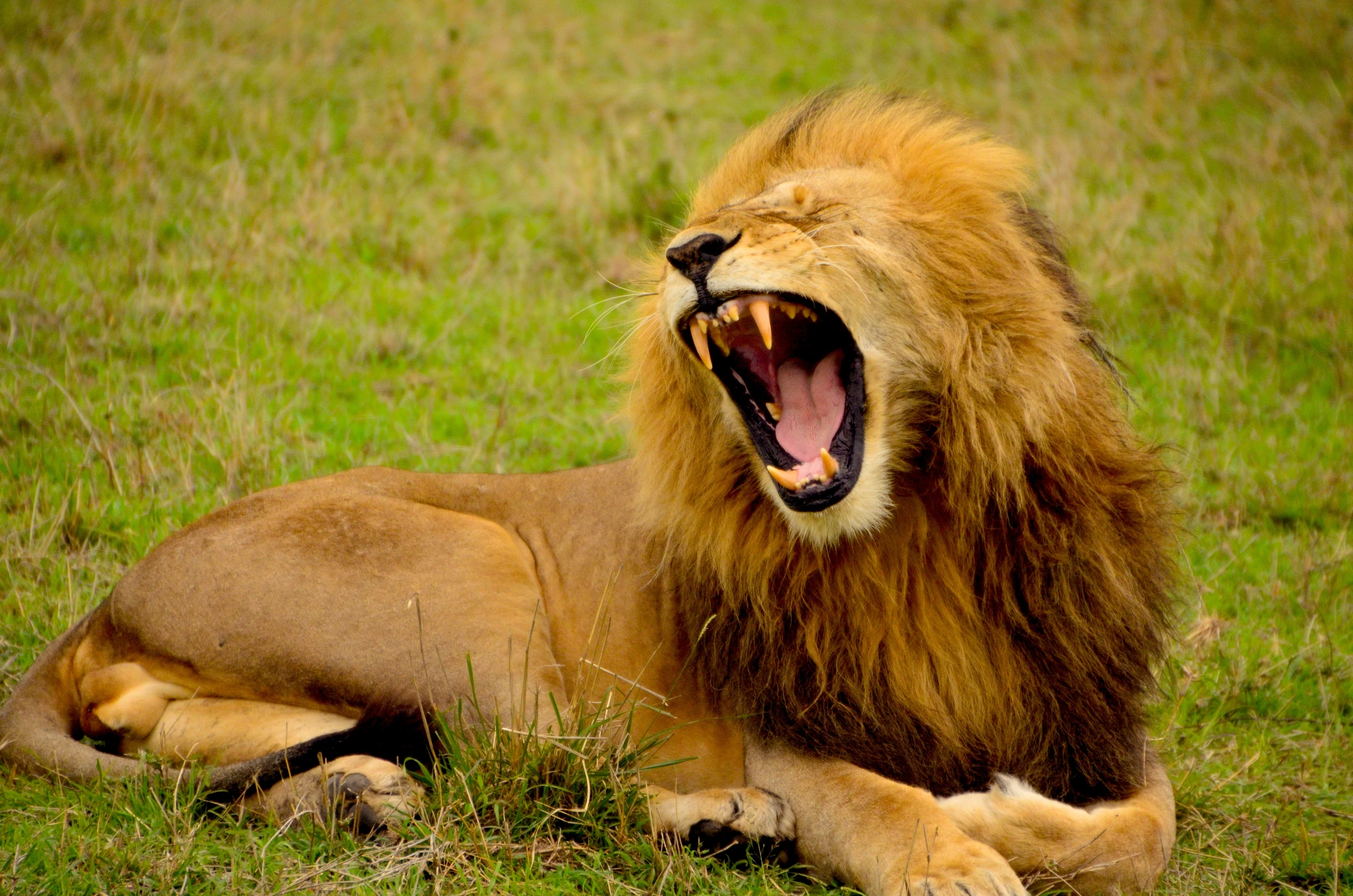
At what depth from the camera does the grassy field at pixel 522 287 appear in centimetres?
320

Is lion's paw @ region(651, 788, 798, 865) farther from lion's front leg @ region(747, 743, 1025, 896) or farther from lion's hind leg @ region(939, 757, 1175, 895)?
lion's hind leg @ region(939, 757, 1175, 895)

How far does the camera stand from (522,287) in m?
7.22

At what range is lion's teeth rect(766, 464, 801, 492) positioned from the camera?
2.99 metres

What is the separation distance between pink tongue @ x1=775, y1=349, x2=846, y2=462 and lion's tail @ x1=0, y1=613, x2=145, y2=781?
167 centimetres

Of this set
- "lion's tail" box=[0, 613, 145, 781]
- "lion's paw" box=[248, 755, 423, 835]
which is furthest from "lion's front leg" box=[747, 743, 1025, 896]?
"lion's tail" box=[0, 613, 145, 781]

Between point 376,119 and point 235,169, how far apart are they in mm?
1411

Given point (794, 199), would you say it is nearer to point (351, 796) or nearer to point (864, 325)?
point (864, 325)

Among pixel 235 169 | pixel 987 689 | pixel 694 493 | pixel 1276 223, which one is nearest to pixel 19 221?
pixel 235 169

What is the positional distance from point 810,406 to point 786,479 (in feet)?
1.27

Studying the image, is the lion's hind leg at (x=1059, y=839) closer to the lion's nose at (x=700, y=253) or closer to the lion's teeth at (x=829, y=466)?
the lion's teeth at (x=829, y=466)

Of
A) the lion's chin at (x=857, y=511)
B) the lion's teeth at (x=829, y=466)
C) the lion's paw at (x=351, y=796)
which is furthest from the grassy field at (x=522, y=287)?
the lion's teeth at (x=829, y=466)

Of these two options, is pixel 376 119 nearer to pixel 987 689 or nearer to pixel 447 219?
pixel 447 219

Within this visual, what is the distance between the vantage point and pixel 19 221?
6.92 m

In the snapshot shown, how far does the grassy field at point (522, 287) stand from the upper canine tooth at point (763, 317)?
693 millimetres
